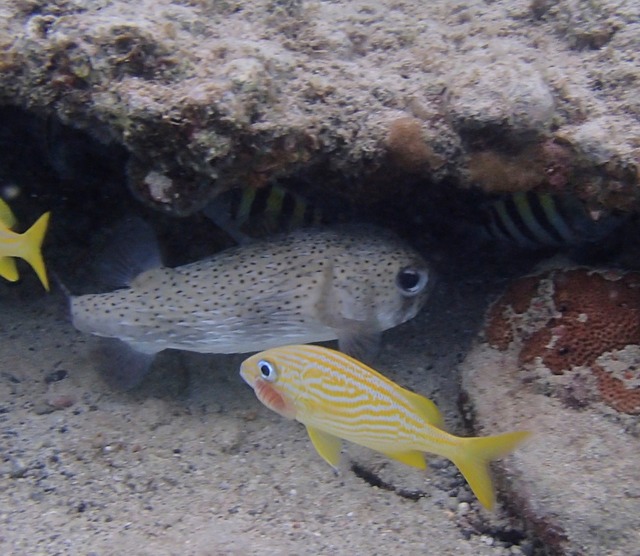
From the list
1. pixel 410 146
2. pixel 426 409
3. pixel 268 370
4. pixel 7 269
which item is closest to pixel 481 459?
pixel 426 409

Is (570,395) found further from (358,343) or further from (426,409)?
(358,343)

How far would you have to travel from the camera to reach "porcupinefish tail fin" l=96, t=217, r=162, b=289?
12.9 ft

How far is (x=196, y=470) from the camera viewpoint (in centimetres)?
346

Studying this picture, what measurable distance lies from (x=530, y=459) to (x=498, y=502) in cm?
32

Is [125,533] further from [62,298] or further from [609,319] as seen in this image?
[609,319]

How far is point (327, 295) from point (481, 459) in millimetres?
1588

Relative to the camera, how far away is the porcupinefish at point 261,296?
3.71m

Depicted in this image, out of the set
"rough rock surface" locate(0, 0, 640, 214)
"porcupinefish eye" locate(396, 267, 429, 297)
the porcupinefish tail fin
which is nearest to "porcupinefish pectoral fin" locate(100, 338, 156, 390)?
the porcupinefish tail fin

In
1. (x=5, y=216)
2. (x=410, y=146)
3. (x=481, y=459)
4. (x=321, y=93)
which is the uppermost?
(x=321, y=93)

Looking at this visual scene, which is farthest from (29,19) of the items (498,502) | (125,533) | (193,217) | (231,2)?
(498,502)

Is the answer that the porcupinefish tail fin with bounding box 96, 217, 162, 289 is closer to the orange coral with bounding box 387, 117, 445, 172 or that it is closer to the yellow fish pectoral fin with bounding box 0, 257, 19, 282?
the yellow fish pectoral fin with bounding box 0, 257, 19, 282

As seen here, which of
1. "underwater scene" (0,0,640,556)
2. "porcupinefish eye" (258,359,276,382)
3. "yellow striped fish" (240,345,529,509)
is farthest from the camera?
"underwater scene" (0,0,640,556)

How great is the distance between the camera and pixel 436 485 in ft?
11.1

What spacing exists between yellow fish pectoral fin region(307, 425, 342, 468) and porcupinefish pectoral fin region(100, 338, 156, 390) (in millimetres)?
1643
